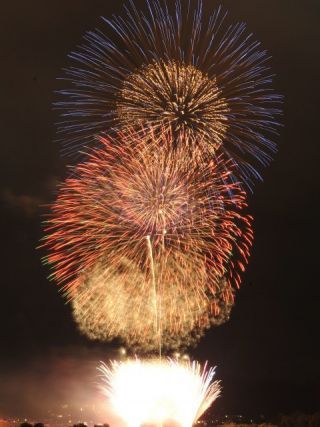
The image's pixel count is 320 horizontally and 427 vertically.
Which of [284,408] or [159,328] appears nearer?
[159,328]

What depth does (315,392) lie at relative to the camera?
210 feet

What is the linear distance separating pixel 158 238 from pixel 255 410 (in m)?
52.7

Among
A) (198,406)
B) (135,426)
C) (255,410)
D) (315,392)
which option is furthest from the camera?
(255,410)

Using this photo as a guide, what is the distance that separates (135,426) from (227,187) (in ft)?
33.0

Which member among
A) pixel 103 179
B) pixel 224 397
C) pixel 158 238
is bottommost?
pixel 224 397

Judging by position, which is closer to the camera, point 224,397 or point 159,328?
point 159,328

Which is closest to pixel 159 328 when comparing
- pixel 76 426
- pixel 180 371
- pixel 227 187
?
pixel 180 371

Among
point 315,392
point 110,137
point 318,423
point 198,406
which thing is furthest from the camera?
point 315,392

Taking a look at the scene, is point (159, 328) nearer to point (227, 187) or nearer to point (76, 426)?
point (76, 426)

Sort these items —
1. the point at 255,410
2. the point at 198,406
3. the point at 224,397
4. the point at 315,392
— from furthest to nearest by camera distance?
the point at 224,397 < the point at 255,410 < the point at 315,392 < the point at 198,406

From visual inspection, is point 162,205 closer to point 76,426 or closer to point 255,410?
point 76,426

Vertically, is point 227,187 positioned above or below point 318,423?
above

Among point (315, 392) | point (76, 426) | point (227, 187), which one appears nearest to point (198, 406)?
Answer: point (76, 426)

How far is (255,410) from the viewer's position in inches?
2692
